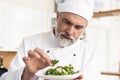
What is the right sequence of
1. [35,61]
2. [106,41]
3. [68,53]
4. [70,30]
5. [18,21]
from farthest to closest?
1. [106,41]
2. [18,21]
3. [68,53]
4. [70,30]
5. [35,61]

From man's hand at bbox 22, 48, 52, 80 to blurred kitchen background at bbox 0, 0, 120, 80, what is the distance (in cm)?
158

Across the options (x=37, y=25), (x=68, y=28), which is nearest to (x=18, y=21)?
(x=37, y=25)

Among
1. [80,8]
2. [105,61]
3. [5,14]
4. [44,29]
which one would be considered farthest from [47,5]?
[80,8]

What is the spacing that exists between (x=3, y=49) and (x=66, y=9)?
1.99m

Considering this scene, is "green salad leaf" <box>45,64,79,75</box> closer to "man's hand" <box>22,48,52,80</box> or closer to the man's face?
"man's hand" <box>22,48,52,80</box>

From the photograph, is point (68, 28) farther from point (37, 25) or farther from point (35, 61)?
point (37, 25)

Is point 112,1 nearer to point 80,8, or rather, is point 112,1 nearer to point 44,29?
point 44,29

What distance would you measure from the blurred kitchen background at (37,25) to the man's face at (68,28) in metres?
1.10

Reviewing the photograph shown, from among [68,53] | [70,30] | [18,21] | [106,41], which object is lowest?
[106,41]

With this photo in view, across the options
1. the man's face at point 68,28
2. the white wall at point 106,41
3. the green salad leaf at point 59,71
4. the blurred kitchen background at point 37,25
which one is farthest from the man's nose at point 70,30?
the white wall at point 106,41

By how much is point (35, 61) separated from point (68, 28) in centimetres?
43

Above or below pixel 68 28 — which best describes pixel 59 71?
below

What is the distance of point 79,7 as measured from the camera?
153 cm

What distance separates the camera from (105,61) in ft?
16.9
